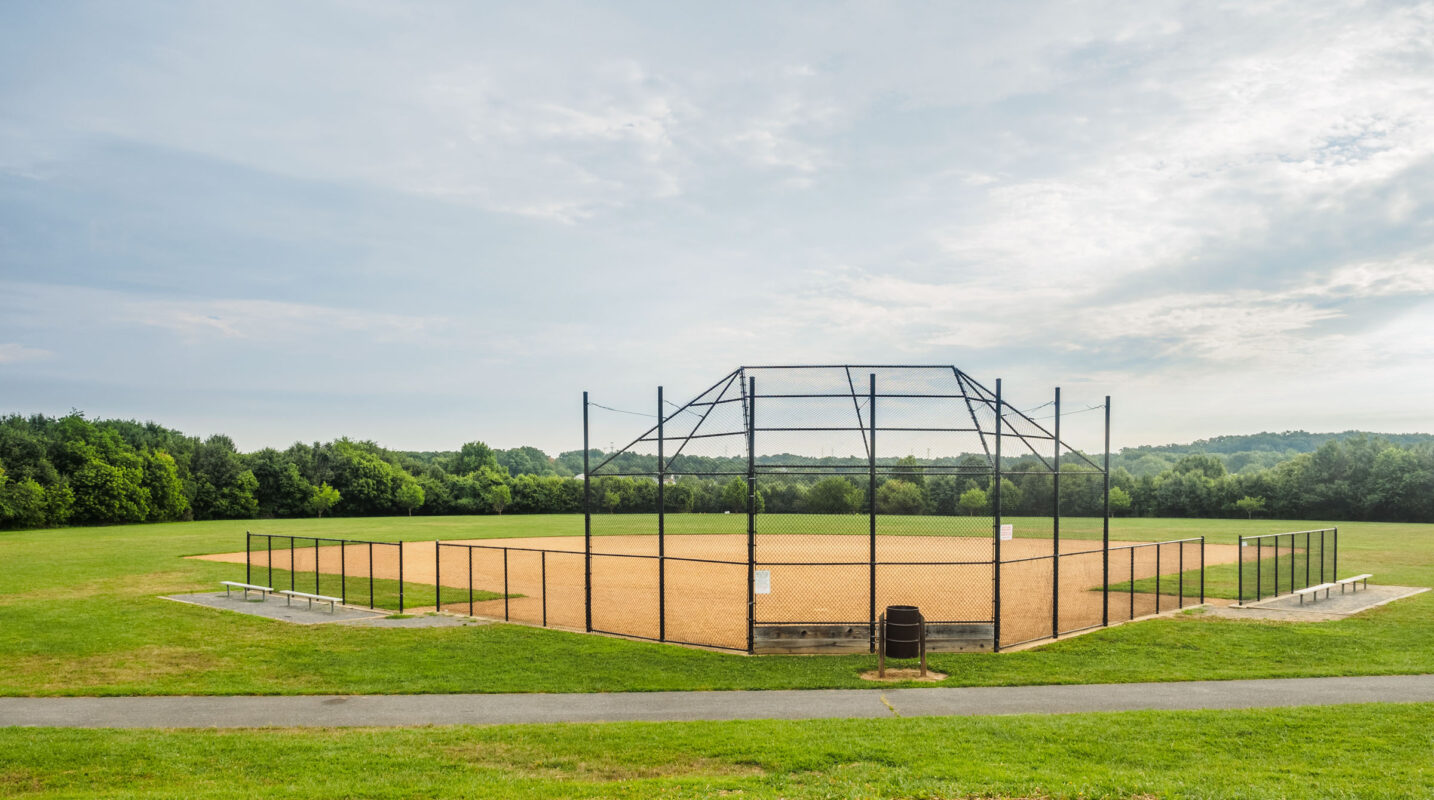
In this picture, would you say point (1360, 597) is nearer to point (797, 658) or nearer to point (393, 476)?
point (797, 658)

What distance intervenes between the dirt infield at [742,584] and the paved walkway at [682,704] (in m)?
2.36

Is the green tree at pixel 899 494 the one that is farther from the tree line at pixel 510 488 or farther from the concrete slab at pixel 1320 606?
the concrete slab at pixel 1320 606

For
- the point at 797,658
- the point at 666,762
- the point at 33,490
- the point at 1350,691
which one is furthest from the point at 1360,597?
the point at 33,490

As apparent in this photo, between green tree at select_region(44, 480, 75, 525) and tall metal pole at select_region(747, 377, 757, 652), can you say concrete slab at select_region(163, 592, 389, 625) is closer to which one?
tall metal pole at select_region(747, 377, 757, 652)

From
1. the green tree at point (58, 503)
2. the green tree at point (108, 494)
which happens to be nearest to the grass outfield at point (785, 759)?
the green tree at point (58, 503)

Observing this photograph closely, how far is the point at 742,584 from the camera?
29.1 meters

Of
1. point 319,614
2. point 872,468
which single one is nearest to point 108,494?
point 319,614

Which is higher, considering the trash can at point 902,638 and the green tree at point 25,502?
the trash can at point 902,638

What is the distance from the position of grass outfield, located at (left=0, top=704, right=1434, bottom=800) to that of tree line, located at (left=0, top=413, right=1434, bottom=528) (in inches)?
1219

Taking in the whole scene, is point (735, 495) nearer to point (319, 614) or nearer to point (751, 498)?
point (319, 614)

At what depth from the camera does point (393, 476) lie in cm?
8312

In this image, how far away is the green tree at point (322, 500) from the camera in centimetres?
7612

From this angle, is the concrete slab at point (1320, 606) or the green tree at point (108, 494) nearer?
the concrete slab at point (1320, 606)

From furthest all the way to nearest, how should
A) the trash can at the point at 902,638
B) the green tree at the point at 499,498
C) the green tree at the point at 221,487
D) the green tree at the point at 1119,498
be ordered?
1. the green tree at the point at 499,498
2. the green tree at the point at 221,487
3. the green tree at the point at 1119,498
4. the trash can at the point at 902,638
